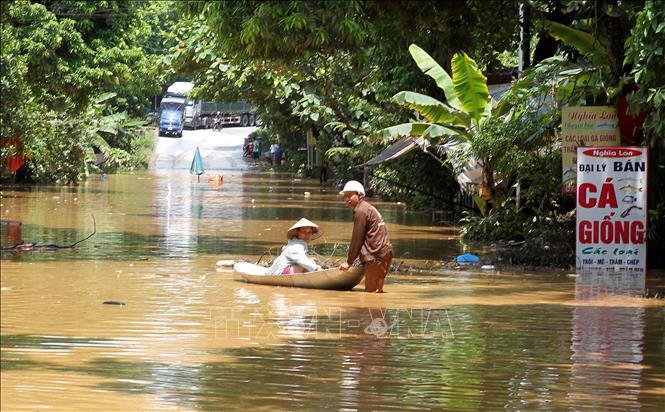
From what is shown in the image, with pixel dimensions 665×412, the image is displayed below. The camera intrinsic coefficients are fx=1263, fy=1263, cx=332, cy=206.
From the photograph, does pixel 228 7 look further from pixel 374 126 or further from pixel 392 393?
pixel 374 126

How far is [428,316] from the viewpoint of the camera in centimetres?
1360

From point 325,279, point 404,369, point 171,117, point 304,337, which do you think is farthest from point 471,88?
point 171,117

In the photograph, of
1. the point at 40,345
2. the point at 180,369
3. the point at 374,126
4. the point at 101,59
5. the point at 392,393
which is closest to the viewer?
the point at 392,393

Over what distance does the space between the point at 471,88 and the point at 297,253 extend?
691 centimetres

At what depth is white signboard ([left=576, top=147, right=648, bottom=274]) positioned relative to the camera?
17875 millimetres

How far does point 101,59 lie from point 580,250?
61.4 feet

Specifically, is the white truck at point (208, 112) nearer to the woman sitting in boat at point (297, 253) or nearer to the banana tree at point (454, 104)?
the banana tree at point (454, 104)

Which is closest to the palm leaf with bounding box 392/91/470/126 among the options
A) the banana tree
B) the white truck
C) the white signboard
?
A: the banana tree

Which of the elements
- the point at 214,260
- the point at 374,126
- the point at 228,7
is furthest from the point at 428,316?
the point at 374,126

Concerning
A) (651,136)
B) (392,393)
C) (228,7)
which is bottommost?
(392,393)

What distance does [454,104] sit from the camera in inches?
870

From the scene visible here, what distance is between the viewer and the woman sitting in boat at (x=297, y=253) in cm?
1579

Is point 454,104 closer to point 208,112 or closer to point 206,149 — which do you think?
point 206,149

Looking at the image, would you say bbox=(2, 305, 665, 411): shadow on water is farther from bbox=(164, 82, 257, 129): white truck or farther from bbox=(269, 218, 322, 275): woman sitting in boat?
bbox=(164, 82, 257, 129): white truck
